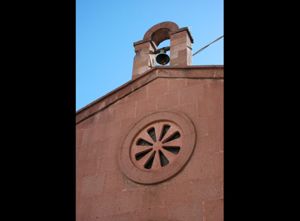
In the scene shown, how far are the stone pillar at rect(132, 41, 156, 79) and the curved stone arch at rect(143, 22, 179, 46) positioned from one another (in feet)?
0.42

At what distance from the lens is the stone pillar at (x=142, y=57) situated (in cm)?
967

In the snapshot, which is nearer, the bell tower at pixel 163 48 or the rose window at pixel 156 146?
the rose window at pixel 156 146

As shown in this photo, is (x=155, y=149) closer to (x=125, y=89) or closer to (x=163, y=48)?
(x=125, y=89)

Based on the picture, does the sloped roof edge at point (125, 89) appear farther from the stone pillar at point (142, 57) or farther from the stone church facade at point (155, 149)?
the stone pillar at point (142, 57)

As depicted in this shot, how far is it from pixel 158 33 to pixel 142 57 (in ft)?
2.01

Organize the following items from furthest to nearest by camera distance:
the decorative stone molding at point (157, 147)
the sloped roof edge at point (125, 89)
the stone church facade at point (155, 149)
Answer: the sloped roof edge at point (125, 89) → the decorative stone molding at point (157, 147) → the stone church facade at point (155, 149)

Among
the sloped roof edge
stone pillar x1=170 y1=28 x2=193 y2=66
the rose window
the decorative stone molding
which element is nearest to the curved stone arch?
stone pillar x1=170 y1=28 x2=193 y2=66

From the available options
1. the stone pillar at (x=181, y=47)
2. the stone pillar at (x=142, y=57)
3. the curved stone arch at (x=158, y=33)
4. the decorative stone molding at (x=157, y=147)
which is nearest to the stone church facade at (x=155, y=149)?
the decorative stone molding at (x=157, y=147)

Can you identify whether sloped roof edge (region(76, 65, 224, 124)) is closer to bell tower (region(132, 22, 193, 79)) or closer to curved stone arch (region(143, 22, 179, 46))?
bell tower (region(132, 22, 193, 79))

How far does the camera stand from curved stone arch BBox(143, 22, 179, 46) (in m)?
9.99

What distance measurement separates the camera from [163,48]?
32.6ft

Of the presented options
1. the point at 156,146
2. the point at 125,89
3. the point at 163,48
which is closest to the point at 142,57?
the point at 163,48
